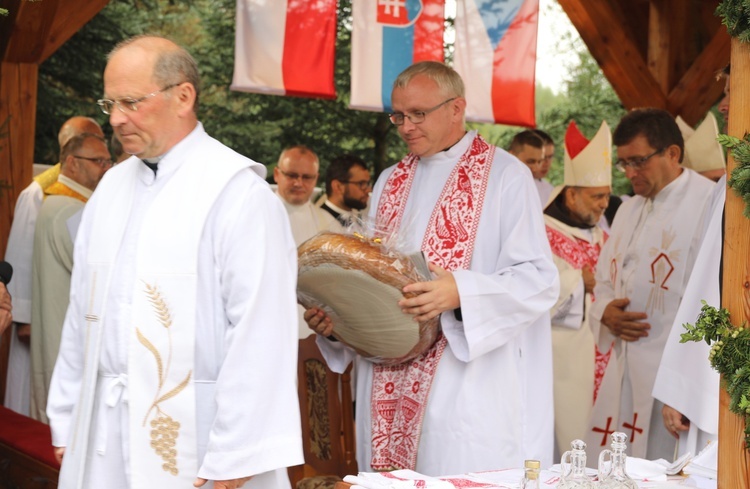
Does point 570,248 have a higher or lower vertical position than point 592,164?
lower

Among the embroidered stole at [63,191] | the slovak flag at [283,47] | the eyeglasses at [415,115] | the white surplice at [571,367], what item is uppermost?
the slovak flag at [283,47]

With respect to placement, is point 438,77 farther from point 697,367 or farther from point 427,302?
point 697,367

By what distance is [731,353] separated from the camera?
97.0 inches

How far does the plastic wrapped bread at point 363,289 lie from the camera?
3476mm

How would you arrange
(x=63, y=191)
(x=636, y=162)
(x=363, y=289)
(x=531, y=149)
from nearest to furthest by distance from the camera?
(x=363, y=289) → (x=636, y=162) → (x=63, y=191) → (x=531, y=149)

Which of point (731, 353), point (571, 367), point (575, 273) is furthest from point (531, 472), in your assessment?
point (571, 367)

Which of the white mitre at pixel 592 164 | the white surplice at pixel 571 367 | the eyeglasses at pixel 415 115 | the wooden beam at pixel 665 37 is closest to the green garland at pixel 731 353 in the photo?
the eyeglasses at pixel 415 115

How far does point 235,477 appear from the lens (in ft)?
9.52

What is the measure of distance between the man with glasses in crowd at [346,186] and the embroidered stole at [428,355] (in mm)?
4079

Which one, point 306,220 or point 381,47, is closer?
point 381,47

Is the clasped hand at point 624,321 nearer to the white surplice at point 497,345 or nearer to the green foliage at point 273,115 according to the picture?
the white surplice at point 497,345

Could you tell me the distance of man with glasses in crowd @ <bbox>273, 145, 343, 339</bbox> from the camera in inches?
320

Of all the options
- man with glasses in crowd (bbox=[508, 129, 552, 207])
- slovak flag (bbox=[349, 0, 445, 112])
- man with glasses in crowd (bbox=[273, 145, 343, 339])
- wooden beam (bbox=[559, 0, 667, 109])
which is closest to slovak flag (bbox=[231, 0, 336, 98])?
slovak flag (bbox=[349, 0, 445, 112])

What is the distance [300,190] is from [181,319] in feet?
17.1
